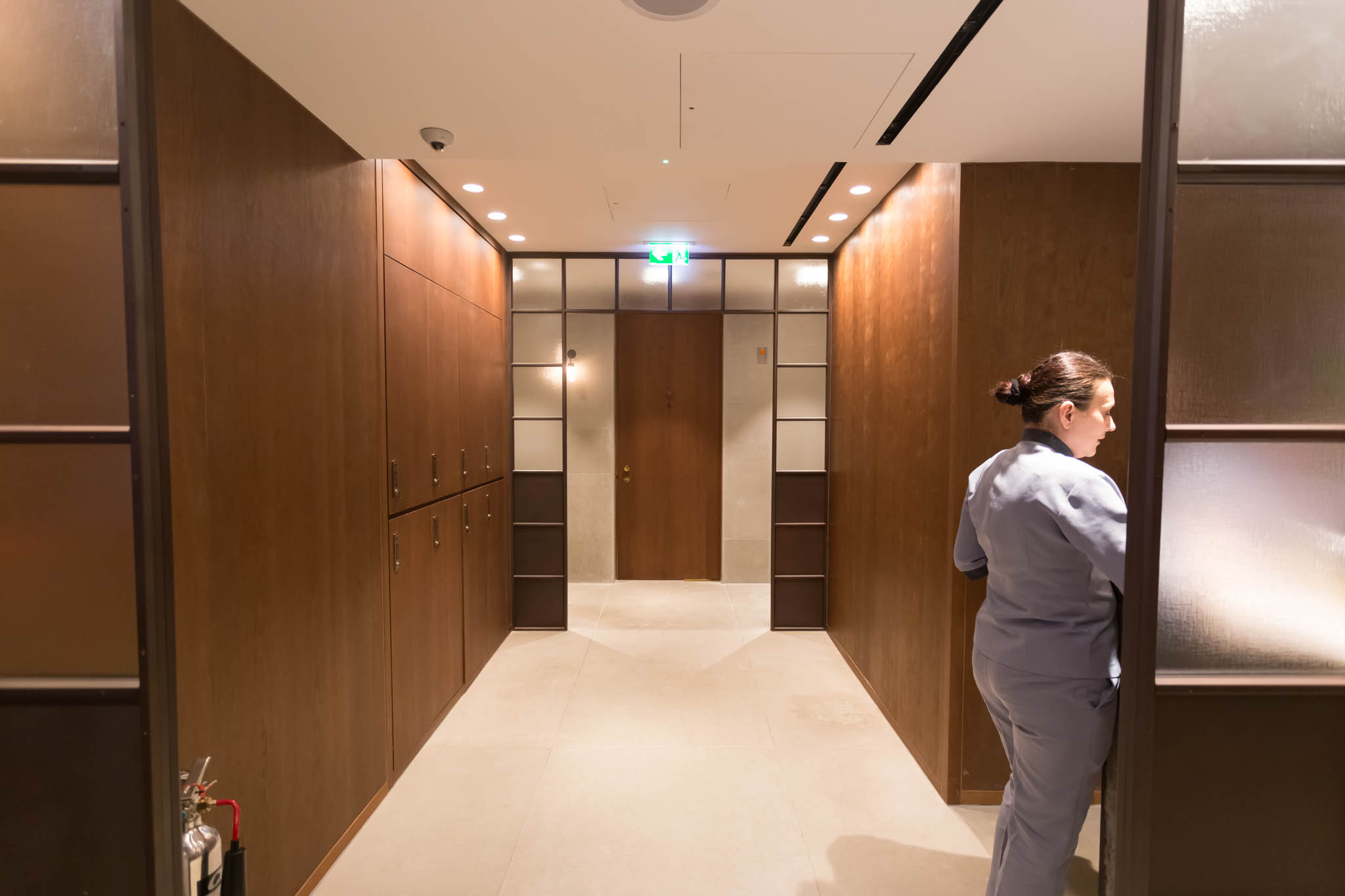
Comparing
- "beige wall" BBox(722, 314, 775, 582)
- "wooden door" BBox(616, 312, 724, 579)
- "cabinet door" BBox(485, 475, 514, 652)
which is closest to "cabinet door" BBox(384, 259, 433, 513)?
"cabinet door" BBox(485, 475, 514, 652)

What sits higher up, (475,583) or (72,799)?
(72,799)

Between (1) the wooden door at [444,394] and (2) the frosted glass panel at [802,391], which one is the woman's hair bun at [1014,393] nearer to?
(1) the wooden door at [444,394]

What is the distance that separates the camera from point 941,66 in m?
1.74

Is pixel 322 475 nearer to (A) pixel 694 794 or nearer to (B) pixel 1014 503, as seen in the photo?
(A) pixel 694 794

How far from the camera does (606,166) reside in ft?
9.41

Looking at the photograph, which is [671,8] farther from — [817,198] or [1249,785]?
[817,198]

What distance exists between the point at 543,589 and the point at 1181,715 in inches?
158

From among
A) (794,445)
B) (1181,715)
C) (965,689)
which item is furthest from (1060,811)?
(794,445)

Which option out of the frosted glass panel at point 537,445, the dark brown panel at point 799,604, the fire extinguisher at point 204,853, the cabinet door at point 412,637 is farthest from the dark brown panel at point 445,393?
the dark brown panel at point 799,604

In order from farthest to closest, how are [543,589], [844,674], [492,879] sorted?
[543,589], [844,674], [492,879]

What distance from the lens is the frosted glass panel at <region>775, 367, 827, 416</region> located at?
462 centimetres

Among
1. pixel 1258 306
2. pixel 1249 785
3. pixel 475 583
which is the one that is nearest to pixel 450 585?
pixel 475 583

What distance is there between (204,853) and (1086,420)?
231 centimetres

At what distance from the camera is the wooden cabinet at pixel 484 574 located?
11.9 ft
